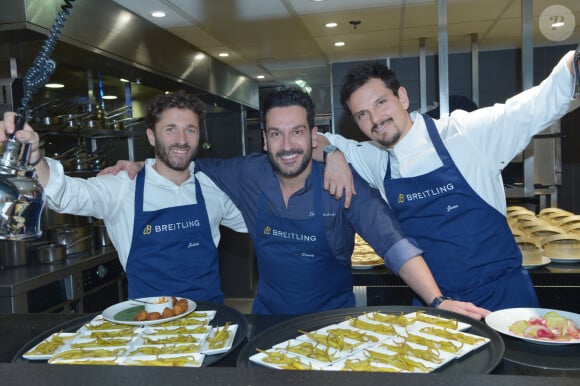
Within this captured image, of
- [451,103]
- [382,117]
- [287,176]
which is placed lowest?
[287,176]

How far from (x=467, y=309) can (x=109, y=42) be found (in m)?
2.73

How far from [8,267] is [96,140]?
179cm

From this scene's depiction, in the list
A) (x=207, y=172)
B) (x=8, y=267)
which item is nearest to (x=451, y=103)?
(x=207, y=172)

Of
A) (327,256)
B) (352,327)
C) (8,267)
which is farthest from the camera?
(8,267)

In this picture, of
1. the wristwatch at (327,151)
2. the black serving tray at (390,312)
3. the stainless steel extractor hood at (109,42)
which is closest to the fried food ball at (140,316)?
the black serving tray at (390,312)

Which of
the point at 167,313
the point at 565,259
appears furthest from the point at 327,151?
the point at 565,259

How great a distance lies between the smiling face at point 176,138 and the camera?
6.49ft

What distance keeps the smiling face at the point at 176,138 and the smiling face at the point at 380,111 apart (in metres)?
0.64

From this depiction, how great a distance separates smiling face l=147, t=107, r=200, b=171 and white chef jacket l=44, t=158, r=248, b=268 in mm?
82

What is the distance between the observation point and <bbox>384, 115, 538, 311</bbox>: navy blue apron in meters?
1.87

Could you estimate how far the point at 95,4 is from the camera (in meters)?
3.11

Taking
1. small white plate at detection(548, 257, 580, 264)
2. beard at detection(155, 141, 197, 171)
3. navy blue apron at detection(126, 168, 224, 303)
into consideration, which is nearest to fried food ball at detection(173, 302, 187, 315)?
navy blue apron at detection(126, 168, 224, 303)

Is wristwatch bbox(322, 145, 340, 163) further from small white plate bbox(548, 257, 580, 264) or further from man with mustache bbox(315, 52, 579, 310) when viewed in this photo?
small white plate bbox(548, 257, 580, 264)

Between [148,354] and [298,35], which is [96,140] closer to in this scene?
[298,35]
